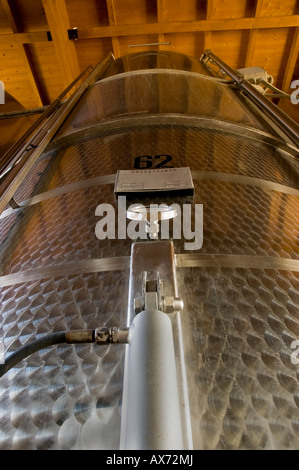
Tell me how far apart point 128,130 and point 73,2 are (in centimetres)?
371

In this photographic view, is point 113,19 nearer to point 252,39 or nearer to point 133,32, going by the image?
point 133,32

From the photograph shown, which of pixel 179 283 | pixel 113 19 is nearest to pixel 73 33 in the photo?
pixel 113 19

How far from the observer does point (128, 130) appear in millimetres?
1338

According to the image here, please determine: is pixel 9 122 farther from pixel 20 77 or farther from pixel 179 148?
pixel 179 148

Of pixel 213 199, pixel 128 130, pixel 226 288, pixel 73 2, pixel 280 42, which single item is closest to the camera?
pixel 226 288

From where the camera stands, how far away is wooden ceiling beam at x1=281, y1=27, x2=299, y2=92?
13.0ft

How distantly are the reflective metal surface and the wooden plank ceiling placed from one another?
10.1 feet

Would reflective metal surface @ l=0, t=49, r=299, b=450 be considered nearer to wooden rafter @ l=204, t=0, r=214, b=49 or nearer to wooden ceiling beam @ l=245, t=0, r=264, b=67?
wooden rafter @ l=204, t=0, r=214, b=49

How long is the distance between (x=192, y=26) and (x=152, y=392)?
4.45m

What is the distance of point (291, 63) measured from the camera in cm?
420

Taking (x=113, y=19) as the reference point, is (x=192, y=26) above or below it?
below

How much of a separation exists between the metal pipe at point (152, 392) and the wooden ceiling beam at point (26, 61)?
15.1 ft

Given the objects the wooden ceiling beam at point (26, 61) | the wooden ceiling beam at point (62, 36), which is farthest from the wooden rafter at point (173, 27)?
the wooden ceiling beam at point (62, 36)

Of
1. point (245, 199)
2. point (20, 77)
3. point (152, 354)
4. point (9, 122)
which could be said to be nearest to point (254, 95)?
point (245, 199)
